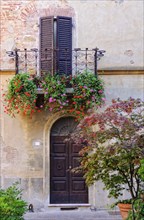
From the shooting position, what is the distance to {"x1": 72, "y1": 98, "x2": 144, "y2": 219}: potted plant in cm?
747

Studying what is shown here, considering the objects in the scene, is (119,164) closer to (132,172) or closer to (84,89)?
(132,172)

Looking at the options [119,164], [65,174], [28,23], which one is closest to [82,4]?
[28,23]

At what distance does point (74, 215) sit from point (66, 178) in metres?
1.33

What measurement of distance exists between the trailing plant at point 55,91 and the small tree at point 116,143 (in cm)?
243

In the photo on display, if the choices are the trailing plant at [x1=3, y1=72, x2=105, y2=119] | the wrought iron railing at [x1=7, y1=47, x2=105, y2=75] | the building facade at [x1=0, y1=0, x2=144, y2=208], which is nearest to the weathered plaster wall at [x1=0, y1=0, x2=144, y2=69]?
the building facade at [x1=0, y1=0, x2=144, y2=208]

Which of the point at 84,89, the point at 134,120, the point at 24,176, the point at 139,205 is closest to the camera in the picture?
the point at 139,205

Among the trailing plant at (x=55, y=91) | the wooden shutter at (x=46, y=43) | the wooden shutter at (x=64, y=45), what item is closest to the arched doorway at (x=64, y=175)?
the trailing plant at (x=55, y=91)

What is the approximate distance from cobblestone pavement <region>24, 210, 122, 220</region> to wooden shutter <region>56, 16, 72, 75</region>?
412 cm

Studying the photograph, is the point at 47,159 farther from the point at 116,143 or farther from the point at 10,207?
the point at 10,207

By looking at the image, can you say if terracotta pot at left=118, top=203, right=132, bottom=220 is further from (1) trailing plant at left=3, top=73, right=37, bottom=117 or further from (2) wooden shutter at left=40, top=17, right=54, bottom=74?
(2) wooden shutter at left=40, top=17, right=54, bottom=74

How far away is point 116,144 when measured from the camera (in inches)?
296

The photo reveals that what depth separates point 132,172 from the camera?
7902mm

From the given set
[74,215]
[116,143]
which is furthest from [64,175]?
[116,143]

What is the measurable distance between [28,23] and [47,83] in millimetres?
2418
